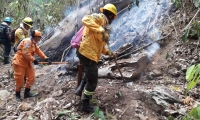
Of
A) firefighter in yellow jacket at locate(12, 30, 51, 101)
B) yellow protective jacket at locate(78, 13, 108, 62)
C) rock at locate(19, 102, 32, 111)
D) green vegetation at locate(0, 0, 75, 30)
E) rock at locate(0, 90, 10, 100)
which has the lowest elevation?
rock at locate(0, 90, 10, 100)

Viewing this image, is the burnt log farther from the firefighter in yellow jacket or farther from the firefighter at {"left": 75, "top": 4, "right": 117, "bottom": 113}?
the firefighter at {"left": 75, "top": 4, "right": 117, "bottom": 113}

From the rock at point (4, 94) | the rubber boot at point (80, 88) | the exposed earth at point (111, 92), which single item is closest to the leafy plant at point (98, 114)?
the exposed earth at point (111, 92)

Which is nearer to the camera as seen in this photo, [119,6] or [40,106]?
[40,106]

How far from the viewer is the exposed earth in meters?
3.88

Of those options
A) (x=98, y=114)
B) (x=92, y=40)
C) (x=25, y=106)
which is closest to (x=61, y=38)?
(x=25, y=106)

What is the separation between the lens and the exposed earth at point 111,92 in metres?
3.88

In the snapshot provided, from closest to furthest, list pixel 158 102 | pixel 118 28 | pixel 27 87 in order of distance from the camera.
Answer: pixel 158 102, pixel 27 87, pixel 118 28

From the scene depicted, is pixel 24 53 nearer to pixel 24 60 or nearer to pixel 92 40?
pixel 24 60

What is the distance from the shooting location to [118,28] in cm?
784

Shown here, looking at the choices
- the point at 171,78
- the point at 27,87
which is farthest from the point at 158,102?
the point at 27,87

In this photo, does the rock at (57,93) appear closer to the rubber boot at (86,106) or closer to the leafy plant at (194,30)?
the rubber boot at (86,106)

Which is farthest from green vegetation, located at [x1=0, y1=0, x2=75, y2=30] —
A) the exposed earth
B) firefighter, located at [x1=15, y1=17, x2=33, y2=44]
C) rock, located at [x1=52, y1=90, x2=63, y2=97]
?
rock, located at [x1=52, y1=90, x2=63, y2=97]

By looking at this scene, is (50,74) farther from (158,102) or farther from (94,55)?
(158,102)

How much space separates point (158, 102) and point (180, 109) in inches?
15.3
